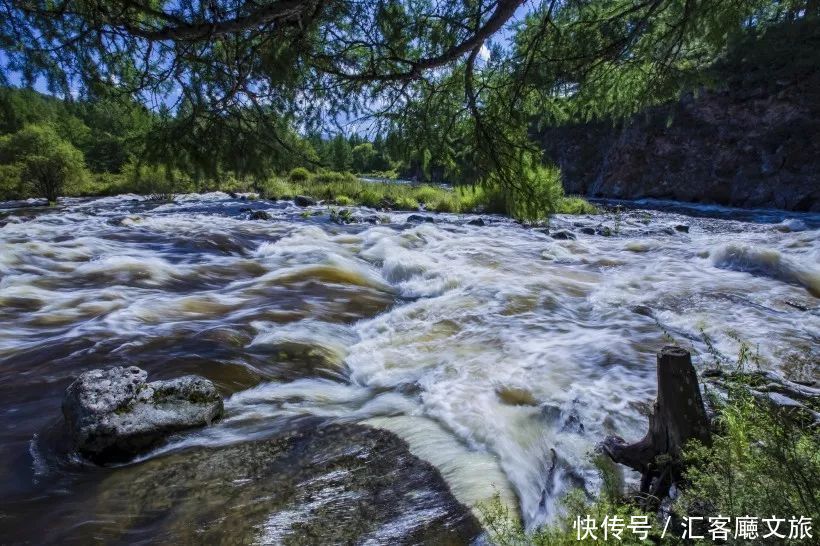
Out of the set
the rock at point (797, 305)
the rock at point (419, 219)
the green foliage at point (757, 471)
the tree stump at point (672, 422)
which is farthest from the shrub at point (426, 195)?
the green foliage at point (757, 471)

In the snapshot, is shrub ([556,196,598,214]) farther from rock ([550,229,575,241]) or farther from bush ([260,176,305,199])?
bush ([260,176,305,199])

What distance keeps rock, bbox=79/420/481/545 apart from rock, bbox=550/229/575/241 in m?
8.69

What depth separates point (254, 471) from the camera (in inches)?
94.5

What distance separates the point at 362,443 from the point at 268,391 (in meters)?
1.03

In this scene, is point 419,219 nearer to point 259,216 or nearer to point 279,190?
point 259,216

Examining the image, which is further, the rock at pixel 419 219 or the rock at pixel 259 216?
the rock at pixel 419 219

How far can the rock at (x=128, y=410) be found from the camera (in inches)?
99.0

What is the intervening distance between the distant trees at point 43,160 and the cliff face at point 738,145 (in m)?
24.9

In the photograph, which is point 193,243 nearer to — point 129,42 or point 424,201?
point 129,42

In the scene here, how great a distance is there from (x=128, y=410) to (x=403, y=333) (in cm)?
251

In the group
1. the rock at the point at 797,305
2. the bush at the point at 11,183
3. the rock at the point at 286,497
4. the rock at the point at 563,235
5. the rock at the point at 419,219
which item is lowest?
the rock at the point at 286,497

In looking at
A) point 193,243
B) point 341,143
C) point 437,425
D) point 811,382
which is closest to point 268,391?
point 437,425

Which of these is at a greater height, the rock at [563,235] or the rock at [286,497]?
the rock at [563,235]

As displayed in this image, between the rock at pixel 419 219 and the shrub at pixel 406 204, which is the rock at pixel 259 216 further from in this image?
the shrub at pixel 406 204
